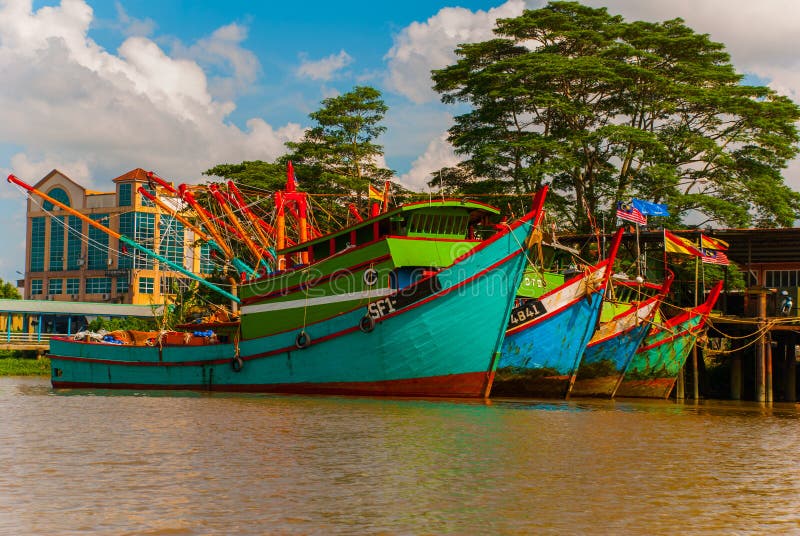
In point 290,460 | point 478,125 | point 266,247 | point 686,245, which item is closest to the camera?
point 290,460

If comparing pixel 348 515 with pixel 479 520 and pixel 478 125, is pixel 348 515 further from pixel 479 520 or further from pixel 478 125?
pixel 478 125

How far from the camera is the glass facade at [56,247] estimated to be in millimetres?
84562

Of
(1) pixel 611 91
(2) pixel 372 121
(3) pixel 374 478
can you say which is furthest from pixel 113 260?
(3) pixel 374 478

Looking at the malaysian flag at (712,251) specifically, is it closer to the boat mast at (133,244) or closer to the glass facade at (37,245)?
the boat mast at (133,244)

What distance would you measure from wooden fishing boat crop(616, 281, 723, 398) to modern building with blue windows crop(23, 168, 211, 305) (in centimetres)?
5090

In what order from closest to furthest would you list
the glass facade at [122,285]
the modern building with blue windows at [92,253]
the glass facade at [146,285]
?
the modern building with blue windows at [92,253] → the glass facade at [146,285] → the glass facade at [122,285]

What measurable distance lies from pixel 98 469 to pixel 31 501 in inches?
90.9

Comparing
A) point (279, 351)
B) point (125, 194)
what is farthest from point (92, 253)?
point (279, 351)

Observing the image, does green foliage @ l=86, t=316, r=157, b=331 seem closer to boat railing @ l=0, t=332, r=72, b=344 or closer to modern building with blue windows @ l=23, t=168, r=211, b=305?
boat railing @ l=0, t=332, r=72, b=344

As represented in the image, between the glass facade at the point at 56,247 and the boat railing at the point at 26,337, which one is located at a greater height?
the glass facade at the point at 56,247

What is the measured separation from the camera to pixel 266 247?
3816cm

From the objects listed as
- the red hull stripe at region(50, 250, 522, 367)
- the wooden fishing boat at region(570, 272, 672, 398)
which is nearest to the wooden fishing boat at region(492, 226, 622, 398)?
the wooden fishing boat at region(570, 272, 672, 398)

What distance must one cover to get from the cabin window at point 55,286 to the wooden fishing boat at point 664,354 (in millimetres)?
65909

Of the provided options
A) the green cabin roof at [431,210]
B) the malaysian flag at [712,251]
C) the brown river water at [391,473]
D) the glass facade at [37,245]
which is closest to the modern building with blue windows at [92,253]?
the glass facade at [37,245]
